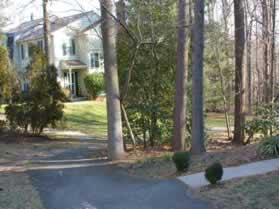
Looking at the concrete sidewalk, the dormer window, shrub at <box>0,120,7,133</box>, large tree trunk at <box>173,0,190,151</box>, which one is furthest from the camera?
the dormer window

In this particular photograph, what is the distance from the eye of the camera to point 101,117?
92.2 ft

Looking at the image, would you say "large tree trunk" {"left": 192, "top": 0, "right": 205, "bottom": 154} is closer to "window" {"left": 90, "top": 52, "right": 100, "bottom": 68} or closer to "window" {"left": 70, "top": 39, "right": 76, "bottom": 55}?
"window" {"left": 90, "top": 52, "right": 100, "bottom": 68}

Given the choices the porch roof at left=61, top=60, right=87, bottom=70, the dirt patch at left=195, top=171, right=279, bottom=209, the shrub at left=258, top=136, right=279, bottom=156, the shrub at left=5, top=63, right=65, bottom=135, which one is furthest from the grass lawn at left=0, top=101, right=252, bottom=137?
the dirt patch at left=195, top=171, right=279, bottom=209

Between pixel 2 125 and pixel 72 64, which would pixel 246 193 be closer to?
pixel 2 125

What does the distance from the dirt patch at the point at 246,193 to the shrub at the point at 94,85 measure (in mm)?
27521

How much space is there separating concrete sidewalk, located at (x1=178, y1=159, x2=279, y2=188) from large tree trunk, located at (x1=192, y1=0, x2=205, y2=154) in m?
2.43

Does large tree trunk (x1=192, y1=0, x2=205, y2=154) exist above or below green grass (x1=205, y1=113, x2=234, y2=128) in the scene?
above

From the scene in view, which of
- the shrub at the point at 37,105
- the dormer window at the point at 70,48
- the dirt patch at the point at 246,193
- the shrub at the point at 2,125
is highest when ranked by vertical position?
the dormer window at the point at 70,48

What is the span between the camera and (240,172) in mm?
7699

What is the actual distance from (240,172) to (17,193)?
14.9ft

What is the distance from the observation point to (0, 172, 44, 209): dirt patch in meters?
7.09

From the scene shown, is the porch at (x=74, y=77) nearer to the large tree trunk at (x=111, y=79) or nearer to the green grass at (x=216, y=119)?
the green grass at (x=216, y=119)

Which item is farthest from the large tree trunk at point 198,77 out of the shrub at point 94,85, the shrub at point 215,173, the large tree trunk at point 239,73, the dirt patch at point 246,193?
the shrub at point 94,85

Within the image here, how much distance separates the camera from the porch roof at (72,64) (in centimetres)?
3531
